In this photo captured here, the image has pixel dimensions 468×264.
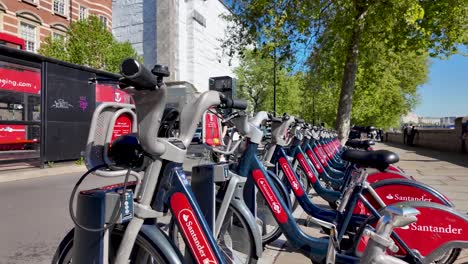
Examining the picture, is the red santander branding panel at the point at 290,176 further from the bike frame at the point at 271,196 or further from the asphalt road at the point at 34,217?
the asphalt road at the point at 34,217

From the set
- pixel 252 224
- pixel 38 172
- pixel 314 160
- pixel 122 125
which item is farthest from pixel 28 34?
pixel 252 224

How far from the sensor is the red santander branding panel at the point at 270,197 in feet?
10.2

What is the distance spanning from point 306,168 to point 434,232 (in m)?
1.99

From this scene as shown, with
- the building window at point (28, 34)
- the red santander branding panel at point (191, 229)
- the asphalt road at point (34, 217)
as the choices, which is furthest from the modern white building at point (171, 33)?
the red santander branding panel at point (191, 229)

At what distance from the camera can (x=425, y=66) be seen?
31.6 m

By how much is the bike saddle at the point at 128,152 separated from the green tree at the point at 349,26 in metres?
7.68

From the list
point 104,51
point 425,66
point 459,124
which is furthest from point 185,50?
point 459,124

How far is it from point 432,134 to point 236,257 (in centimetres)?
2265

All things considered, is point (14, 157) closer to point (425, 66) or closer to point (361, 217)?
point (361, 217)

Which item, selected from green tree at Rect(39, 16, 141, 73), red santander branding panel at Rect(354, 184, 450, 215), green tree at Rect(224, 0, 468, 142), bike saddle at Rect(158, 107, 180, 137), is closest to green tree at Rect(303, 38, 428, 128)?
green tree at Rect(224, 0, 468, 142)

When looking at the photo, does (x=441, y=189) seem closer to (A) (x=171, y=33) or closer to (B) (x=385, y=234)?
(B) (x=385, y=234)

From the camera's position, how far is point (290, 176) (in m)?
3.96

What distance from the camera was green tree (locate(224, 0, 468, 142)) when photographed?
29.0 feet

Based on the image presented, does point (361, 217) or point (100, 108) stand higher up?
point (100, 108)
